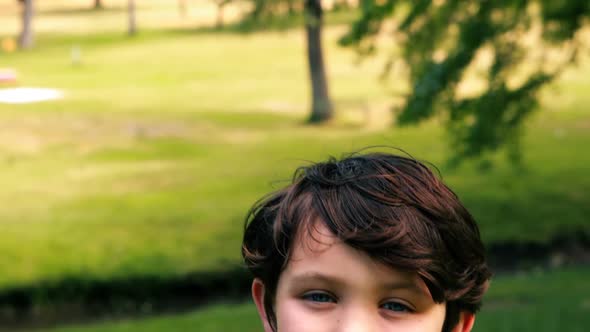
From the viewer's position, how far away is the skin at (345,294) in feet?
5.91

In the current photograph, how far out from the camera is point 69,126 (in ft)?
82.4

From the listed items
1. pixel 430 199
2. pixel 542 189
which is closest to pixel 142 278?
pixel 542 189

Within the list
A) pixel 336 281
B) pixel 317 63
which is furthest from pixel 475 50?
pixel 317 63

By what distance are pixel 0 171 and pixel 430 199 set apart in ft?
60.2

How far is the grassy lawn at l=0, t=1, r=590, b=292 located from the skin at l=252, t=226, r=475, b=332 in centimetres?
73

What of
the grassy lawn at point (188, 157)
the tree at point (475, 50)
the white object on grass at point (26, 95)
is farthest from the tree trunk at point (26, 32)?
the tree at point (475, 50)

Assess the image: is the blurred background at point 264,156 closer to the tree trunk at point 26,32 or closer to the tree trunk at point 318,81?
the tree trunk at point 318,81

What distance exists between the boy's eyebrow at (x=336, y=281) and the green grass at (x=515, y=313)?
5988mm

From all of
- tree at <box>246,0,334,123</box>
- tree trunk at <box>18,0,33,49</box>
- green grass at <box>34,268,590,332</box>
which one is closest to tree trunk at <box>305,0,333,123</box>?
tree at <box>246,0,334,123</box>

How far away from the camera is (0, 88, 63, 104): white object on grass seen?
3023 centimetres

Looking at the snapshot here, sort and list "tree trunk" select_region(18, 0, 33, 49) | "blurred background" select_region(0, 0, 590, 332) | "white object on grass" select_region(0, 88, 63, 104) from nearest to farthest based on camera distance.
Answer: "blurred background" select_region(0, 0, 590, 332), "white object on grass" select_region(0, 88, 63, 104), "tree trunk" select_region(18, 0, 33, 49)

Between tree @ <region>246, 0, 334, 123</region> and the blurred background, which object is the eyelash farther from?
tree @ <region>246, 0, 334, 123</region>

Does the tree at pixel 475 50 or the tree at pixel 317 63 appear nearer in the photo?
the tree at pixel 475 50

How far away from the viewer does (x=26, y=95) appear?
102ft
